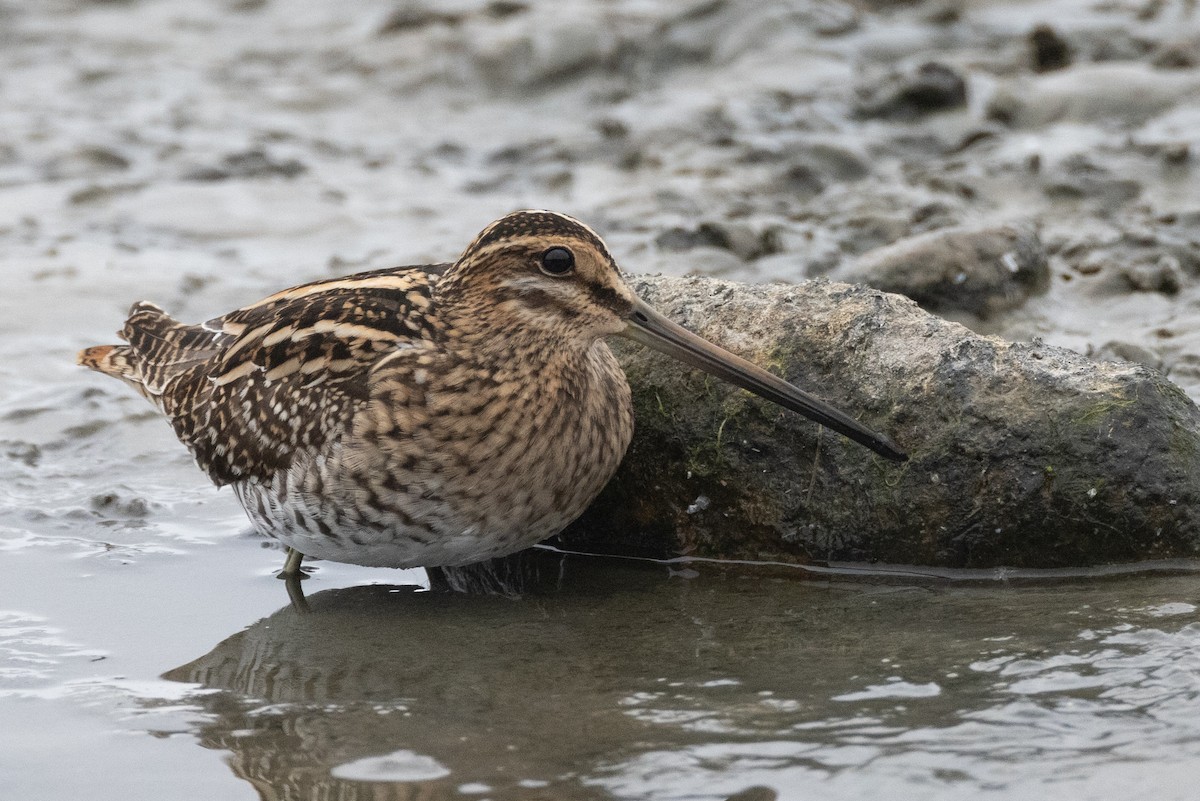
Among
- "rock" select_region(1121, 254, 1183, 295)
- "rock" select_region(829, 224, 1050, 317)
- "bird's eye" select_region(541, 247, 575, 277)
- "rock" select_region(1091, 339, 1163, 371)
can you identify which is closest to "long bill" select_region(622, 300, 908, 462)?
"bird's eye" select_region(541, 247, 575, 277)

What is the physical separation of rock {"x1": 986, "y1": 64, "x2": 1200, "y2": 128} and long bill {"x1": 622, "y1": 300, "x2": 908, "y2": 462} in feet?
19.3

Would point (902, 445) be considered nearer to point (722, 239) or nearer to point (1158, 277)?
point (1158, 277)

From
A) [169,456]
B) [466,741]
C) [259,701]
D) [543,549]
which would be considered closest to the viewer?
[466,741]

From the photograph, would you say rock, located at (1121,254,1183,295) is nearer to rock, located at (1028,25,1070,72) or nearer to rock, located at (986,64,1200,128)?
rock, located at (986,64,1200,128)

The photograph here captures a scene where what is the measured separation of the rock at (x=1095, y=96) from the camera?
34.6 ft

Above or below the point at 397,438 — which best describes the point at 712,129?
above

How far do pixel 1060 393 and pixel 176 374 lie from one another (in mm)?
3397

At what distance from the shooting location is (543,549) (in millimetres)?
6109

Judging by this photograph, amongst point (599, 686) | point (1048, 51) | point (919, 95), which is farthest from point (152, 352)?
point (1048, 51)

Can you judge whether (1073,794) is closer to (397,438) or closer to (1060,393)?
(1060,393)

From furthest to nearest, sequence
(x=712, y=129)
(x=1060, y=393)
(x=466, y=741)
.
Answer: (x=712, y=129)
(x=1060, y=393)
(x=466, y=741)

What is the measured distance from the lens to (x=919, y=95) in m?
11.1

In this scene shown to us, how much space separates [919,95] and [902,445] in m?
6.20

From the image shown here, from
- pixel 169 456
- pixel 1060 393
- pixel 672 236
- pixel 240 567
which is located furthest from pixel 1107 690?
pixel 672 236
